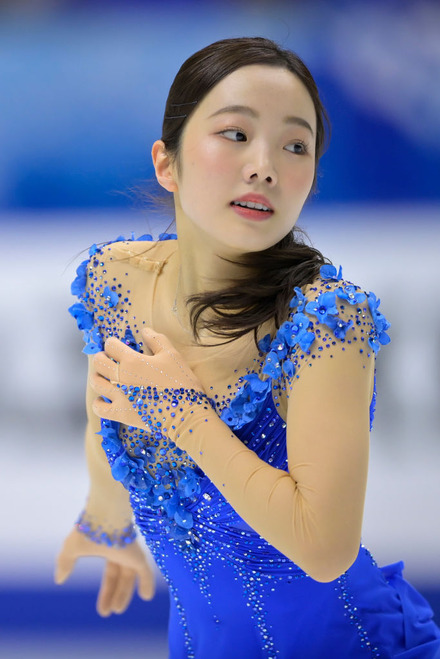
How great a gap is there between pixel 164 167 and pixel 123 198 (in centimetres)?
152

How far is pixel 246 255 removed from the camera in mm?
1598

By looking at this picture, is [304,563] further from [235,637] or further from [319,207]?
[319,207]

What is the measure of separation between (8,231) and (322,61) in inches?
57.6

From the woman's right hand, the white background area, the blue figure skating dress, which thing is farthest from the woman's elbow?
the white background area

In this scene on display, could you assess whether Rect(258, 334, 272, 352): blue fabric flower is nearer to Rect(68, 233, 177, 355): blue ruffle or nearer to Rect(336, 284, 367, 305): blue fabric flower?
Rect(336, 284, 367, 305): blue fabric flower

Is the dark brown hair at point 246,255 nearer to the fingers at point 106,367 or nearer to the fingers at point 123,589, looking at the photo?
the fingers at point 106,367

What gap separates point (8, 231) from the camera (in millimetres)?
3260

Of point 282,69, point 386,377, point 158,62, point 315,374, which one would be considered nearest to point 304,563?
point 315,374

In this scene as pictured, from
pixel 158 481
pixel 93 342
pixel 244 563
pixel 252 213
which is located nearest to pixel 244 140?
pixel 252 213

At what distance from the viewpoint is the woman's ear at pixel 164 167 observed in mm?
1660

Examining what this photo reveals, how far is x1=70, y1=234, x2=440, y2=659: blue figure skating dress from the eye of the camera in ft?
4.96

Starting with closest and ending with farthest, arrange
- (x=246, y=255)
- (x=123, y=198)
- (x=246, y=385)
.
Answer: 1. (x=246, y=385)
2. (x=246, y=255)
3. (x=123, y=198)

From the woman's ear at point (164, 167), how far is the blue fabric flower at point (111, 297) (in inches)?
11.5

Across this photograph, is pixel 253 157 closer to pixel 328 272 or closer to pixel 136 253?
pixel 328 272
